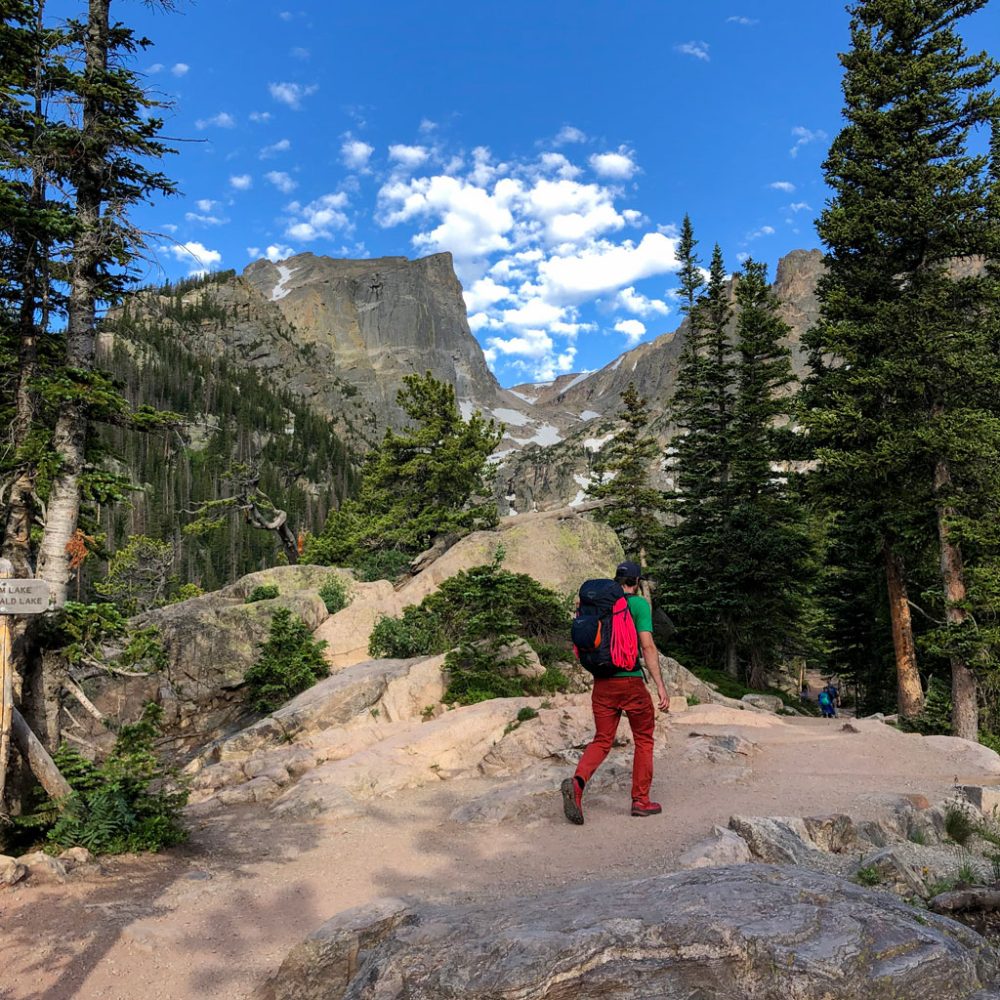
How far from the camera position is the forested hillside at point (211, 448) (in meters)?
85.4

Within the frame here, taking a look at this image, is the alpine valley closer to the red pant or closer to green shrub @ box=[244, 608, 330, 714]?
green shrub @ box=[244, 608, 330, 714]

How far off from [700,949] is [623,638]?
334cm

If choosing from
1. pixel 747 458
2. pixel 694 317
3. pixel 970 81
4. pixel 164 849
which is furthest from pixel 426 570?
pixel 970 81

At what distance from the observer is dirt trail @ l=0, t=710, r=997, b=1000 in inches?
165

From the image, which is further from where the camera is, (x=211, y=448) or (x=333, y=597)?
(x=211, y=448)

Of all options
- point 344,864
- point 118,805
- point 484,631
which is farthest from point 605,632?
point 484,631

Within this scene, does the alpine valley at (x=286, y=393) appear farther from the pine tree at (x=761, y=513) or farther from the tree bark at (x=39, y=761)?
the tree bark at (x=39, y=761)

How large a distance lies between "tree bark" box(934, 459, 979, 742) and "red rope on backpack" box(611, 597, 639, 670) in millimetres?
10097

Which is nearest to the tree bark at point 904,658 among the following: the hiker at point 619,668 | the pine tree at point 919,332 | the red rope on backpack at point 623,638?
the pine tree at point 919,332

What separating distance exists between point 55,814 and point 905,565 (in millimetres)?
20424

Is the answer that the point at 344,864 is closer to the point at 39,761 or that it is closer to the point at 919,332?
the point at 39,761

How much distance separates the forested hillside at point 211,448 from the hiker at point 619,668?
79.9m

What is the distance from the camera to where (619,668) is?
5.98 m

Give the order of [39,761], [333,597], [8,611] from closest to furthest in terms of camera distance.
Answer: [8,611], [39,761], [333,597]
